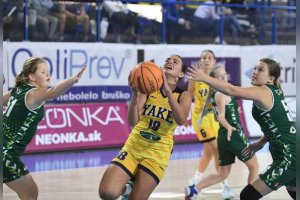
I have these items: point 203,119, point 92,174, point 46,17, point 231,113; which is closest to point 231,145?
point 231,113

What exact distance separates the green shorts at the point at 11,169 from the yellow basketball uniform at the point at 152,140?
982 millimetres

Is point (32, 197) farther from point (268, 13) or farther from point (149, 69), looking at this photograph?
point (268, 13)

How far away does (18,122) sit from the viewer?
Answer: 7137mm

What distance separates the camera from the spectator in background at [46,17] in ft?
51.9

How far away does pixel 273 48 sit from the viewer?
1945 centimetres

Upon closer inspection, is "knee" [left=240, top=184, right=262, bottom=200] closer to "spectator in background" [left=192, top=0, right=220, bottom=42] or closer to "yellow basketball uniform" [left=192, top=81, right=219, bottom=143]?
"yellow basketball uniform" [left=192, top=81, right=219, bottom=143]

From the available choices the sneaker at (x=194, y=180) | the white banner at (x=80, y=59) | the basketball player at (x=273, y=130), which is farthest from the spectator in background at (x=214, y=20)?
the basketball player at (x=273, y=130)

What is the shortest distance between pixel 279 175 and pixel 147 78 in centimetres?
159

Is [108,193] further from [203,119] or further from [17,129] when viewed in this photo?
[203,119]

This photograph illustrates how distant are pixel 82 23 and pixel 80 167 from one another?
425 cm

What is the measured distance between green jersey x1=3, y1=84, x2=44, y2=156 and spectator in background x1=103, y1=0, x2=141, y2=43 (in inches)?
392

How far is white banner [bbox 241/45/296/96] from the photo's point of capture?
1881 centimetres

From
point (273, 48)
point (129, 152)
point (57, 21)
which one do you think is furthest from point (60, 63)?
point (129, 152)

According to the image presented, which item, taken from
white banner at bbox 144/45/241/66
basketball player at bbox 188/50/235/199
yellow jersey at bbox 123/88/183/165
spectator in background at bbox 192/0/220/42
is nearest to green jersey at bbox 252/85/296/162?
yellow jersey at bbox 123/88/183/165
